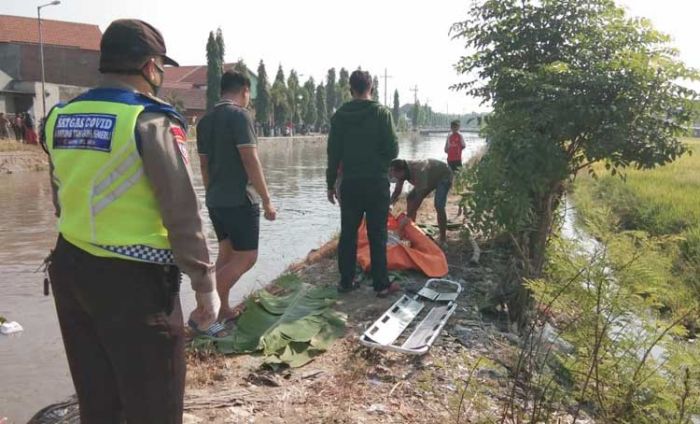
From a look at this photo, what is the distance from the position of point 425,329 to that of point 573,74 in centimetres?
285

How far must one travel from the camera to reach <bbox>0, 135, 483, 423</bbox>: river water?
3.93 m

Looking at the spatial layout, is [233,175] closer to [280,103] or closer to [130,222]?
[130,222]

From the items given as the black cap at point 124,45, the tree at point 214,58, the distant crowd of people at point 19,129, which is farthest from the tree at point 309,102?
the black cap at point 124,45

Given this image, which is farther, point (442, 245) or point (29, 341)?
point (442, 245)

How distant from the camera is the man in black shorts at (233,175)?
397 cm

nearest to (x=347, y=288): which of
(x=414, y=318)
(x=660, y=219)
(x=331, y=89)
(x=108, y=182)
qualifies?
(x=414, y=318)

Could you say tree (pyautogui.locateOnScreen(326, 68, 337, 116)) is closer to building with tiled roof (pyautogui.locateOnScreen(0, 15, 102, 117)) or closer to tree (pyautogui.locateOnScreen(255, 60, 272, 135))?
tree (pyautogui.locateOnScreen(255, 60, 272, 135))

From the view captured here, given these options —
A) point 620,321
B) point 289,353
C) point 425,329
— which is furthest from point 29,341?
point 620,321

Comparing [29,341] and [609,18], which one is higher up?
[609,18]

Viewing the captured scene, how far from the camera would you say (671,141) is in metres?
5.41

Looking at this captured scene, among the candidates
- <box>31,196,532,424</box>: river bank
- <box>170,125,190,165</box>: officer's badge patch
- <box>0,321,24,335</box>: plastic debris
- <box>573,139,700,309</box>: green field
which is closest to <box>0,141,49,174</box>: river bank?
<box>0,321,24,335</box>: plastic debris

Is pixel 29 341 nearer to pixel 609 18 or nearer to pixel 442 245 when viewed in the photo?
pixel 442 245

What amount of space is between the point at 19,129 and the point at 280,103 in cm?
3291

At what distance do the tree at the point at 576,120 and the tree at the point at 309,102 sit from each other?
6264 cm
